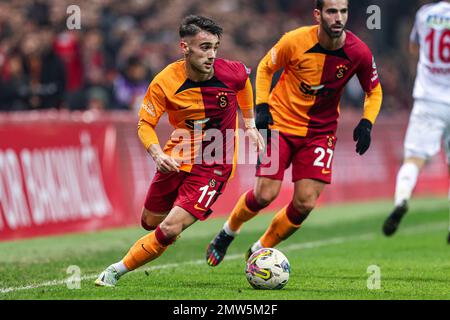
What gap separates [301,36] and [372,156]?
10940mm

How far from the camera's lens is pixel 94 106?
16.7 meters

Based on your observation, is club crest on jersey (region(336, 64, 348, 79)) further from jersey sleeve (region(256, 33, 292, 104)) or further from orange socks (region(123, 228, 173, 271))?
orange socks (region(123, 228, 173, 271))

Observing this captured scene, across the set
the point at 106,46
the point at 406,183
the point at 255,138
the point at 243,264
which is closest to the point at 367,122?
the point at 255,138

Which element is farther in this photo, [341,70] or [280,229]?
[280,229]

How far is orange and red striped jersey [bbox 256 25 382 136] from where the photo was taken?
9797 millimetres

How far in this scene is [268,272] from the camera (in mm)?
8594

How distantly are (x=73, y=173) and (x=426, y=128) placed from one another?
185 inches

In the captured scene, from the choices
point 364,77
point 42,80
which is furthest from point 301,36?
point 42,80

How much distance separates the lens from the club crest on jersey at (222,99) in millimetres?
8945

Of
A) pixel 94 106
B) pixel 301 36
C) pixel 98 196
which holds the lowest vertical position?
pixel 98 196

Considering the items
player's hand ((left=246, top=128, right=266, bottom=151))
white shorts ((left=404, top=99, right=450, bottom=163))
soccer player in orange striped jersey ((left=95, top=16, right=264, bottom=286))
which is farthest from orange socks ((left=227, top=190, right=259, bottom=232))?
white shorts ((left=404, top=99, right=450, bottom=163))

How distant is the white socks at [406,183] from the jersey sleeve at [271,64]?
2.53m

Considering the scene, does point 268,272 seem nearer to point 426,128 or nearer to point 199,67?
point 199,67
